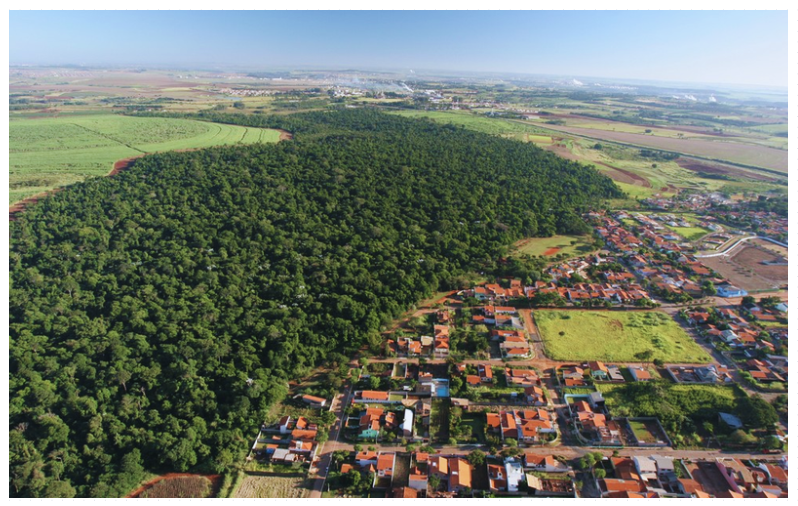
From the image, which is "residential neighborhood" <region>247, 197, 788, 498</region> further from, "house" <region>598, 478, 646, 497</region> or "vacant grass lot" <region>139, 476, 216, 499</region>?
"vacant grass lot" <region>139, 476, 216, 499</region>

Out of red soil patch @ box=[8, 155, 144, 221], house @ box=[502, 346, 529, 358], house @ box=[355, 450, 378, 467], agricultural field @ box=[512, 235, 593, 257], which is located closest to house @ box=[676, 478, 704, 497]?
house @ box=[502, 346, 529, 358]

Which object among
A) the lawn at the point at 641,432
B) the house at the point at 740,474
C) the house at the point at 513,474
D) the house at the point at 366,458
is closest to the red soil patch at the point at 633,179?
the lawn at the point at 641,432

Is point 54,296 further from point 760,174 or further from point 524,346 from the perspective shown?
point 760,174

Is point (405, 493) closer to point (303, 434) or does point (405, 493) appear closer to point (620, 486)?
point (303, 434)

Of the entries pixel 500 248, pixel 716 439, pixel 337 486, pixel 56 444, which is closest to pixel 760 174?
pixel 500 248

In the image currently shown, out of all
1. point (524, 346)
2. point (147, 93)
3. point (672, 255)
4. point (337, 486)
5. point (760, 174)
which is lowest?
point (337, 486)

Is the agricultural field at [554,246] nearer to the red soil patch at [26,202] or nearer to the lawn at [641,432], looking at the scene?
the lawn at [641,432]
